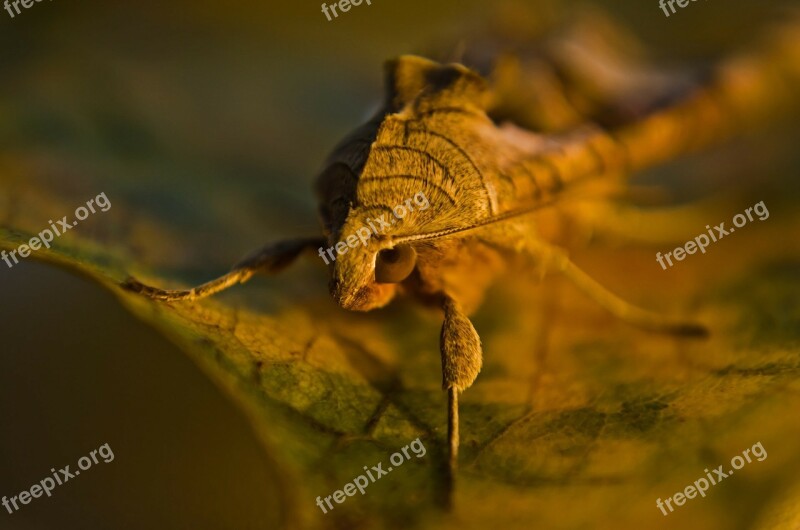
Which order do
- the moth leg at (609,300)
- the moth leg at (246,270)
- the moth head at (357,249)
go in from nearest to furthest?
1. the moth head at (357,249)
2. the moth leg at (246,270)
3. the moth leg at (609,300)

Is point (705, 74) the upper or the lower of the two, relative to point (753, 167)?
upper

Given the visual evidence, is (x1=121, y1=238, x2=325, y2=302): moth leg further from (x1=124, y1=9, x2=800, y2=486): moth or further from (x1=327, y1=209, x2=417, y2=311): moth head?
(x1=327, y1=209, x2=417, y2=311): moth head

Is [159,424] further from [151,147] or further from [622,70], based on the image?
[622,70]

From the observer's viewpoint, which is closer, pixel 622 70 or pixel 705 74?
pixel 705 74

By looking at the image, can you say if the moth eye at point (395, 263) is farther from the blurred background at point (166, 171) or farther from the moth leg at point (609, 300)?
the moth leg at point (609, 300)

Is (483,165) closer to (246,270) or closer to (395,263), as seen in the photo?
(395,263)

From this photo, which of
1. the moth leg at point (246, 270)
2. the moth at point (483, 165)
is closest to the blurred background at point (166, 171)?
the moth leg at point (246, 270)

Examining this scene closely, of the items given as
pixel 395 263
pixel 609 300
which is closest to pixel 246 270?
pixel 395 263

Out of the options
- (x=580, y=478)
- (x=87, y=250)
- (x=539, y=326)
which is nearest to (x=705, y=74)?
(x=539, y=326)
